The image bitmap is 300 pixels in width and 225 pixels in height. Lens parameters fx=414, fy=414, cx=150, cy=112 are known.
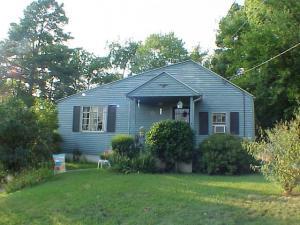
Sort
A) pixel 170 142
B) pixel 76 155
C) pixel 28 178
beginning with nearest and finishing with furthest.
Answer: pixel 28 178
pixel 170 142
pixel 76 155

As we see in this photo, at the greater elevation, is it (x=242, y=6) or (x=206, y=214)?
(x=242, y=6)

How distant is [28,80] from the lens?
3700cm

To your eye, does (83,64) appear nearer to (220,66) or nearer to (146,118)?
(220,66)

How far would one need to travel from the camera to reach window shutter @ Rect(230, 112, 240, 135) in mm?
20655

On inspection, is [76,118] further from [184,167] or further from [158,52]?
[158,52]

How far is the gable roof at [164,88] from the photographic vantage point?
1965cm

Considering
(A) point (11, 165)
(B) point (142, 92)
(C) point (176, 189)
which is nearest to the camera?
(C) point (176, 189)

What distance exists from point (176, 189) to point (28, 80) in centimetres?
2848

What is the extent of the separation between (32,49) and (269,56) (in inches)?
857

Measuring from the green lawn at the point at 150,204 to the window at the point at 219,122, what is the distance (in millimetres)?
8397

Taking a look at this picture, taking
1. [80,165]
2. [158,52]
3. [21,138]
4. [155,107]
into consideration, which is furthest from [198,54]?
[21,138]

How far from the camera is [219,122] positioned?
21.0 metres

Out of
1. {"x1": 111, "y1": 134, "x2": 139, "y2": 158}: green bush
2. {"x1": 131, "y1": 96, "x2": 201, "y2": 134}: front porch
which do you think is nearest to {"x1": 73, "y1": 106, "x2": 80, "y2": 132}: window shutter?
{"x1": 131, "y1": 96, "x2": 201, "y2": 134}: front porch

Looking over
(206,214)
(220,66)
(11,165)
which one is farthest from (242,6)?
(206,214)
